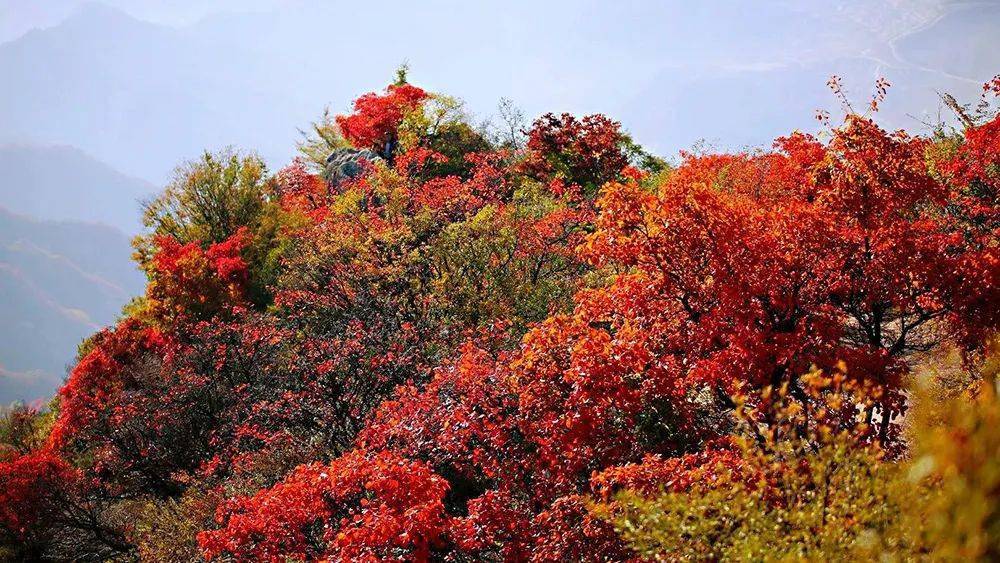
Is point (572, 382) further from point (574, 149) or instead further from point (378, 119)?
point (378, 119)

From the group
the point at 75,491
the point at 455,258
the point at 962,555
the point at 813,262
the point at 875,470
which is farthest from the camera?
the point at 455,258

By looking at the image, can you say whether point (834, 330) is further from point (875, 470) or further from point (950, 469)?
point (950, 469)

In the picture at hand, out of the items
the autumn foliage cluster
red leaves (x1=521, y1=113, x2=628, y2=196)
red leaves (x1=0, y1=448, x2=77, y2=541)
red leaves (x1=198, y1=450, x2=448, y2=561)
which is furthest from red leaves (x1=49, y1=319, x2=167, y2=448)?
red leaves (x1=521, y1=113, x2=628, y2=196)

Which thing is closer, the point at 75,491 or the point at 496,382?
the point at 496,382

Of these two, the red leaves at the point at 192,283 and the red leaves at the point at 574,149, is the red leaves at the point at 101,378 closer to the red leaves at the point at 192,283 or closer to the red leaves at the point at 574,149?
the red leaves at the point at 192,283

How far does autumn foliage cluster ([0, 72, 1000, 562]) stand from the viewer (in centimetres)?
757

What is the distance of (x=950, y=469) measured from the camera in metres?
3.41

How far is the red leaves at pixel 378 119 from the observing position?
159ft

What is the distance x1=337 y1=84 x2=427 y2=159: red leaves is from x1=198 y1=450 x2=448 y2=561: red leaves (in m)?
38.0

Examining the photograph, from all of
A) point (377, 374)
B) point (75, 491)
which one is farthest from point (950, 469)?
point (75, 491)

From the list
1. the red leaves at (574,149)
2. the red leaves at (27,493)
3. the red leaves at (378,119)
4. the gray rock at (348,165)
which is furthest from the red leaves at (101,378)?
the red leaves at (574,149)

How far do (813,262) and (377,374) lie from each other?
14.0 metres

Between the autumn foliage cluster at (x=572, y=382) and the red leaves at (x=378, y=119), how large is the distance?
48.8ft

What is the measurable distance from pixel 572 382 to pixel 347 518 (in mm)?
5556
